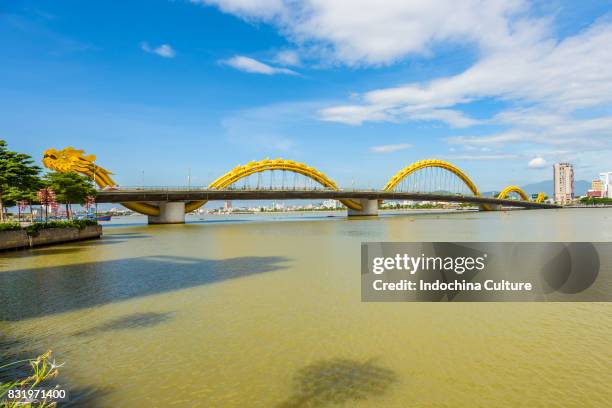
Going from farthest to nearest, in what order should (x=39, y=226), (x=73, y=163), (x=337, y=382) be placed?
(x=73, y=163) < (x=39, y=226) < (x=337, y=382)

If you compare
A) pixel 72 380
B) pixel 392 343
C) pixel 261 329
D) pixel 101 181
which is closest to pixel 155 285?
pixel 261 329

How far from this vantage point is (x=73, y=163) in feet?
225

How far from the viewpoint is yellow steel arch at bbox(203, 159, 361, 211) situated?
93.0 m

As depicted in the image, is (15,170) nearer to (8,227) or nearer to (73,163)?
(8,227)

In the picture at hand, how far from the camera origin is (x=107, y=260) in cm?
2580

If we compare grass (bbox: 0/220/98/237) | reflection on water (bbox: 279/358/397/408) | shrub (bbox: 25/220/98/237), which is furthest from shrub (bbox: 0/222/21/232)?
reflection on water (bbox: 279/358/397/408)

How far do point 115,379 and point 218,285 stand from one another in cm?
931

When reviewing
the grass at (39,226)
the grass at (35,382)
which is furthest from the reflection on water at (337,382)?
the grass at (39,226)

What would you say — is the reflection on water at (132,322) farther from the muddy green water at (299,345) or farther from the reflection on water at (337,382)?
the reflection on water at (337,382)

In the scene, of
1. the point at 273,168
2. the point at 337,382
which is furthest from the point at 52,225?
the point at 273,168

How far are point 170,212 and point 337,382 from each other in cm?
7693

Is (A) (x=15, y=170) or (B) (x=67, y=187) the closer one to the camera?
(A) (x=15, y=170)

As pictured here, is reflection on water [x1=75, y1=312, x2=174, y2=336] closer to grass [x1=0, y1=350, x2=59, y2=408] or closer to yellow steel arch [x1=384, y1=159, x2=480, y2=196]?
grass [x1=0, y1=350, x2=59, y2=408]

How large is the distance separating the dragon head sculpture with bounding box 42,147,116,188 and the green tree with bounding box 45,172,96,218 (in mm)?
18993
